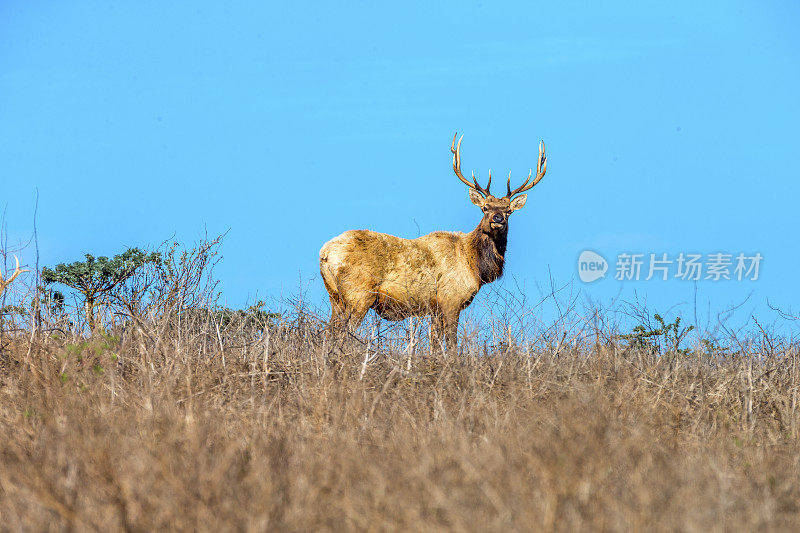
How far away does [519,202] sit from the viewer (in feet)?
43.8

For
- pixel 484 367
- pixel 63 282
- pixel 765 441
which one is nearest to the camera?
pixel 765 441

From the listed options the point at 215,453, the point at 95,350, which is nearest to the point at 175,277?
the point at 95,350

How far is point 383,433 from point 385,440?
0.20 m

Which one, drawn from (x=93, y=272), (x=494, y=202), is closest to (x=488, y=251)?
(x=494, y=202)

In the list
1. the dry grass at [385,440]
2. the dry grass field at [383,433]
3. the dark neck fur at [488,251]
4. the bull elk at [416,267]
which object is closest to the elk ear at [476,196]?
the bull elk at [416,267]

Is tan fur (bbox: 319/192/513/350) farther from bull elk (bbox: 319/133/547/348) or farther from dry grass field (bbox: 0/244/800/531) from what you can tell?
dry grass field (bbox: 0/244/800/531)

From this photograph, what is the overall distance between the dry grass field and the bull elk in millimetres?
3622

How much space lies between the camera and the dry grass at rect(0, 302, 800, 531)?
3.72 meters

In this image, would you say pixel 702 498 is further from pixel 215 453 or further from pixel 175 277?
pixel 175 277

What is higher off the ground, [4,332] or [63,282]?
[63,282]

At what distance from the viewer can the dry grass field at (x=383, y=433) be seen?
3732mm

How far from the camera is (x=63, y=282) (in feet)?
48.5

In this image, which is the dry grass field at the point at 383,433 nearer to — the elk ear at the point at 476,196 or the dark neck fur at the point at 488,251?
the dark neck fur at the point at 488,251

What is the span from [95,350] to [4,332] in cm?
168
